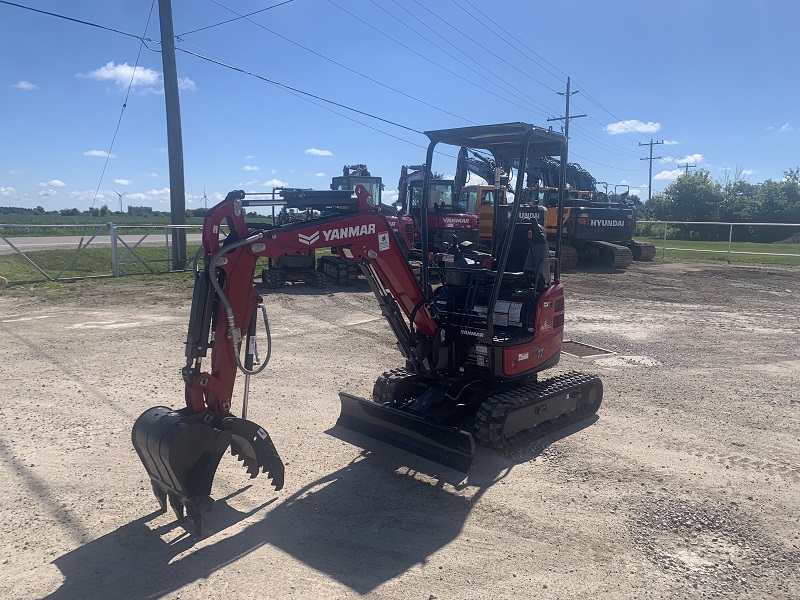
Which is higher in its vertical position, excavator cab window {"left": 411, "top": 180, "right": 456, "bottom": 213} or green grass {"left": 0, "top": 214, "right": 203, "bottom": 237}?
excavator cab window {"left": 411, "top": 180, "right": 456, "bottom": 213}

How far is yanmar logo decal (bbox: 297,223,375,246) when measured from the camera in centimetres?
489

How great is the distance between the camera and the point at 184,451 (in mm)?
4172

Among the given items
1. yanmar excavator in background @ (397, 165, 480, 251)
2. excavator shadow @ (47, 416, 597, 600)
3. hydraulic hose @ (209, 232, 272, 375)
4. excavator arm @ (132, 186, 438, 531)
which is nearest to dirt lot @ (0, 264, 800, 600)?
excavator shadow @ (47, 416, 597, 600)

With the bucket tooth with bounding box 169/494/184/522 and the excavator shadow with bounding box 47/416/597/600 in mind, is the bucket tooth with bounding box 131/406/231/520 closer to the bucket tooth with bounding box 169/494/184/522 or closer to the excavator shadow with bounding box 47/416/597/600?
the bucket tooth with bounding box 169/494/184/522

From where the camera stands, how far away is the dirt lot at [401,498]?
12.8 feet

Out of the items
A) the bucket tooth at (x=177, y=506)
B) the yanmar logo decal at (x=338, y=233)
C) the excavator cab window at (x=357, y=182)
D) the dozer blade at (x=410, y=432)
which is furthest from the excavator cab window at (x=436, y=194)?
the bucket tooth at (x=177, y=506)

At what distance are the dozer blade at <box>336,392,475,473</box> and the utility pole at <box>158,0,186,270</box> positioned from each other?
14831mm

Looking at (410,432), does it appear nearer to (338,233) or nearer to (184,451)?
(338,233)

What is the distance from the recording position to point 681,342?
409 inches

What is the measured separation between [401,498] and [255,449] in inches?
46.7

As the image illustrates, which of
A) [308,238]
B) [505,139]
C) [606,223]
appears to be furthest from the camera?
[606,223]

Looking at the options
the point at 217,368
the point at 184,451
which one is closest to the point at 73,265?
the point at 217,368

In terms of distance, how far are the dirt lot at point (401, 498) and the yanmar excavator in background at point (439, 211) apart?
375 inches

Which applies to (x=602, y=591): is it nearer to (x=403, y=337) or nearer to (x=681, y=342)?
(x=403, y=337)
